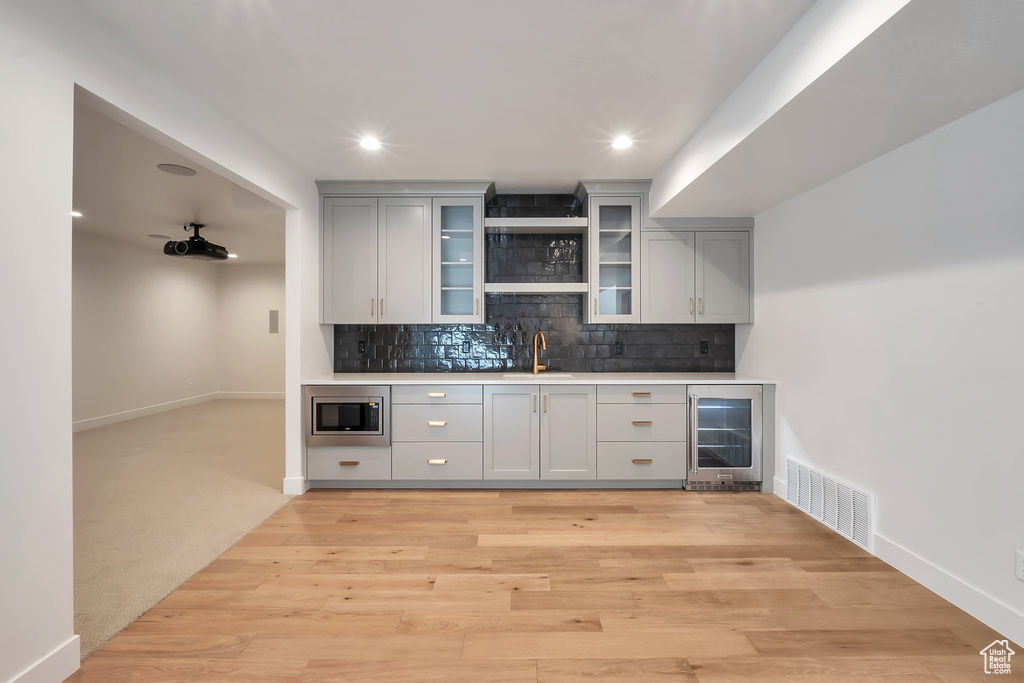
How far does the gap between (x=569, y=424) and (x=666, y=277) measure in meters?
1.47

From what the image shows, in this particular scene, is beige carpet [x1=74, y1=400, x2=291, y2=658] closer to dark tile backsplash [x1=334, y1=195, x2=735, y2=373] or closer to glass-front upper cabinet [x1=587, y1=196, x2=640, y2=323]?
dark tile backsplash [x1=334, y1=195, x2=735, y2=373]

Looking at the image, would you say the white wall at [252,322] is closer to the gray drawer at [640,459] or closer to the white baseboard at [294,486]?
the white baseboard at [294,486]

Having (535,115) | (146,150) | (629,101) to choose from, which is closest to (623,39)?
(629,101)

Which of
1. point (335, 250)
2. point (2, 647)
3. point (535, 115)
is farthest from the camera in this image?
point (335, 250)

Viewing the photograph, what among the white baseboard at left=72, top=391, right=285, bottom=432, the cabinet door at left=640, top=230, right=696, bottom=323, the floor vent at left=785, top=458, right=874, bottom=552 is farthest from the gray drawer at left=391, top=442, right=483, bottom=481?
the white baseboard at left=72, top=391, right=285, bottom=432

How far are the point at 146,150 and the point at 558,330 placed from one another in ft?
11.2

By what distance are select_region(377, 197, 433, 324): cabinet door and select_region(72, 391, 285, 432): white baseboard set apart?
4908mm

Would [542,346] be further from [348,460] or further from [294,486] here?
[294,486]

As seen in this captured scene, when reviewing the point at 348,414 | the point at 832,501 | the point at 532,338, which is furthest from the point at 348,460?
the point at 832,501

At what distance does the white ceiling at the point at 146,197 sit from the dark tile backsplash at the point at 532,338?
1.45 metres

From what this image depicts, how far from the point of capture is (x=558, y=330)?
4.20 metres

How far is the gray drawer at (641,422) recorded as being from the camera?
3.57 metres

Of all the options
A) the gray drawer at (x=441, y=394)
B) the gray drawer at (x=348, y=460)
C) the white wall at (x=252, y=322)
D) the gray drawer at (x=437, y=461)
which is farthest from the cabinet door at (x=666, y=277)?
the white wall at (x=252, y=322)

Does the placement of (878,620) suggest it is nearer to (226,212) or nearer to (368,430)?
(368,430)
